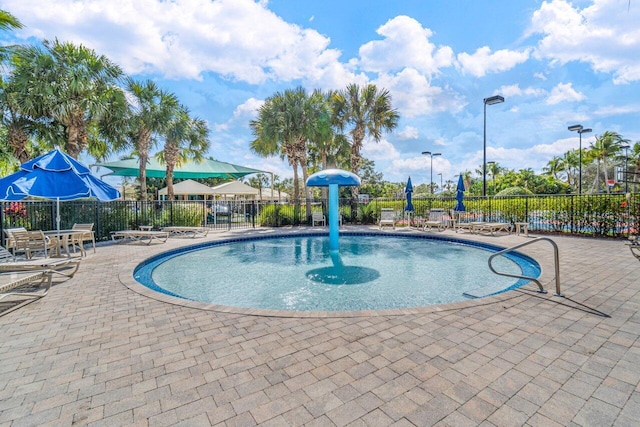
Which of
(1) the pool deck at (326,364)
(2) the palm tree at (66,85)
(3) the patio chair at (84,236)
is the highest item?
(2) the palm tree at (66,85)

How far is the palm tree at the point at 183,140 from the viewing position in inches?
623

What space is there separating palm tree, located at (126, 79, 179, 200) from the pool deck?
498 inches

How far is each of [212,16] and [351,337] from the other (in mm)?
8509

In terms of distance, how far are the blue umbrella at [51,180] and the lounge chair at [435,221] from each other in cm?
1171

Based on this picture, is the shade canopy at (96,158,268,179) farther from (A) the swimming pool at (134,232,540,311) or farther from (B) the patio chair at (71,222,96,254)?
(A) the swimming pool at (134,232,540,311)

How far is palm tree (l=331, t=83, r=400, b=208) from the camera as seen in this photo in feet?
53.2

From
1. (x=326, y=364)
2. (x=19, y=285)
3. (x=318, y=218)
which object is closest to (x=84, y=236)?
(x=19, y=285)

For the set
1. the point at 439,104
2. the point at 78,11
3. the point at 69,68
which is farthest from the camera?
the point at 439,104

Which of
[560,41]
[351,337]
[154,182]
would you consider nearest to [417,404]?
[351,337]

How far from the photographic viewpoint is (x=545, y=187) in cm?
3906

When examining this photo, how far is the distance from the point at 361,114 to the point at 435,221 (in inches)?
276

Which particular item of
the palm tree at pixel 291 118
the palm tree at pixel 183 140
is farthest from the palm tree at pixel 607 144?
the palm tree at pixel 183 140

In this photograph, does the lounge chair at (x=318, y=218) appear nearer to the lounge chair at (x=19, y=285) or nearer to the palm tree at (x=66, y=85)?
the palm tree at (x=66, y=85)

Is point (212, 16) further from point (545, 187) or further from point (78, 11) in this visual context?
point (545, 187)
